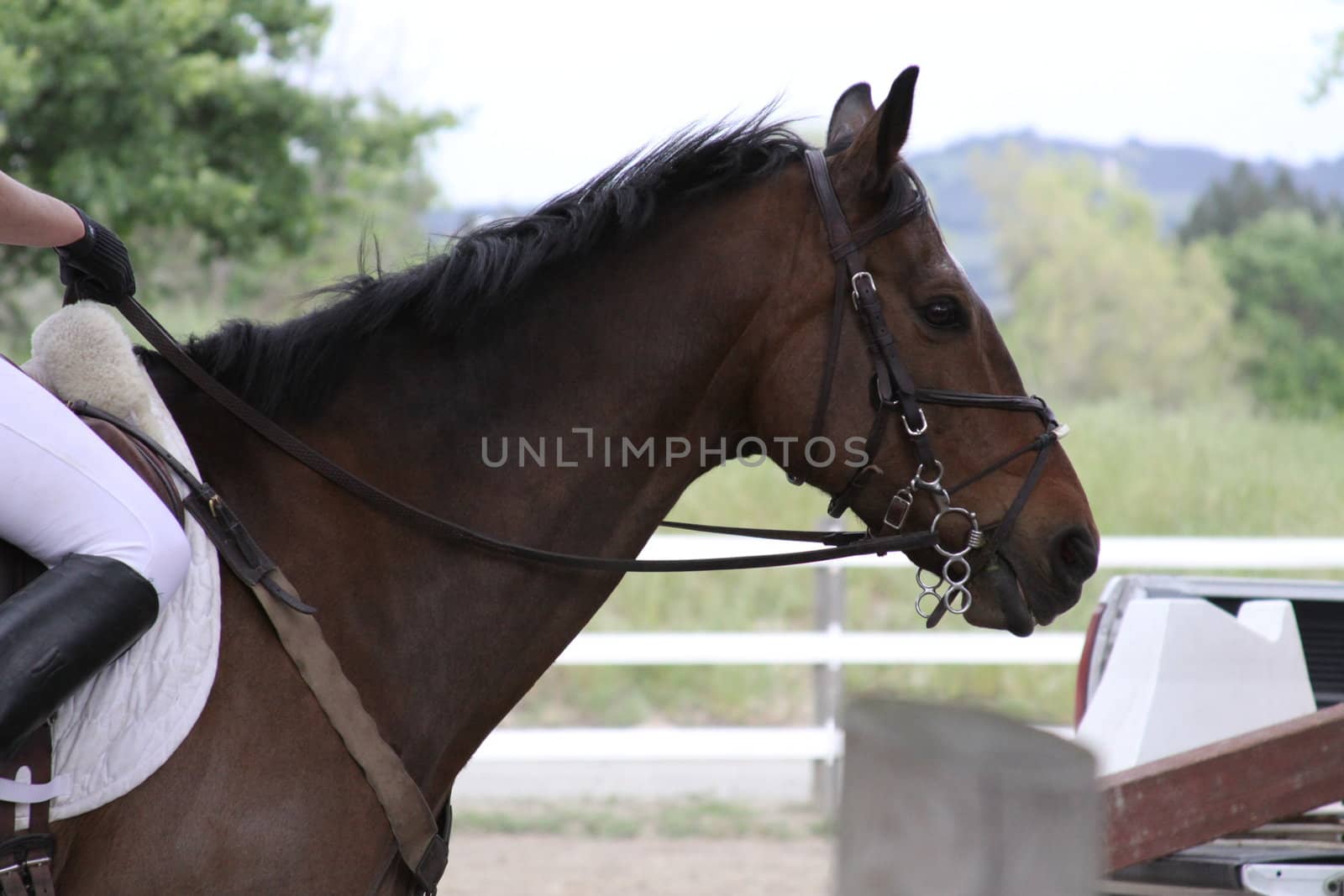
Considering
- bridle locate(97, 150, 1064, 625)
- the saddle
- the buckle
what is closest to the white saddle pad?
the saddle

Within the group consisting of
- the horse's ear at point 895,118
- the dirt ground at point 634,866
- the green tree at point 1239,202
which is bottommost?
the dirt ground at point 634,866

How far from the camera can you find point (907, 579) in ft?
32.4

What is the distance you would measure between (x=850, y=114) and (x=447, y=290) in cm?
106

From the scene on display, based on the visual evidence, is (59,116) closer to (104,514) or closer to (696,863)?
(696,863)

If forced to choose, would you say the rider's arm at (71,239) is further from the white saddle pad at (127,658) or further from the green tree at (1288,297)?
the green tree at (1288,297)

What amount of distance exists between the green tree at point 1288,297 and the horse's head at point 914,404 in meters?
30.2

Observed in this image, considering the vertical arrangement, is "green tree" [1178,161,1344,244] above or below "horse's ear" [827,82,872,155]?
above

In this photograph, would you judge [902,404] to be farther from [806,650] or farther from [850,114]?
[806,650]

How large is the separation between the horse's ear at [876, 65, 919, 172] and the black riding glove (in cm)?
144

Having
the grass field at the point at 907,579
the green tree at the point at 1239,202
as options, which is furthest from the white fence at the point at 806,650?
the green tree at the point at 1239,202

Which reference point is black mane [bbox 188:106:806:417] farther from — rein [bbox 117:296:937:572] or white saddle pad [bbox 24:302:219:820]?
white saddle pad [bbox 24:302:219:820]

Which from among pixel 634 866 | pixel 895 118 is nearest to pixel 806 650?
pixel 634 866

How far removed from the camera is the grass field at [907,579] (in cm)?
870

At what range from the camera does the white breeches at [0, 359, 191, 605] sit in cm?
185
